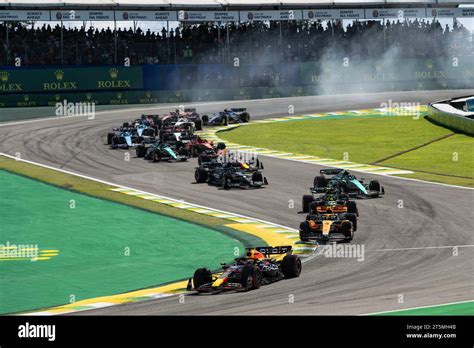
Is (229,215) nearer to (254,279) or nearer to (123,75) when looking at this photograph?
(254,279)

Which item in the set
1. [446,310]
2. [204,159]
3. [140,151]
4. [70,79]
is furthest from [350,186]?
[70,79]

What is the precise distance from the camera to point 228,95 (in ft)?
229

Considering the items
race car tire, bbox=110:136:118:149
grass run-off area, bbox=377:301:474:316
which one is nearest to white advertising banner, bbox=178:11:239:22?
race car tire, bbox=110:136:118:149

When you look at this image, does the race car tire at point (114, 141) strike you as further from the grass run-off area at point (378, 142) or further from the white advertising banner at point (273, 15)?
the white advertising banner at point (273, 15)

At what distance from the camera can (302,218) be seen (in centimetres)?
2894

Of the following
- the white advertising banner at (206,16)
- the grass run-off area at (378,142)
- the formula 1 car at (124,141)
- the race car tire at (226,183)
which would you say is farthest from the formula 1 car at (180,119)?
the white advertising banner at (206,16)

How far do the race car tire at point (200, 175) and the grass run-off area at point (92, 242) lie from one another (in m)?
3.55

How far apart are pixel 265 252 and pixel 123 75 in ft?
155

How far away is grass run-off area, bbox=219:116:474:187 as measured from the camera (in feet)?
133

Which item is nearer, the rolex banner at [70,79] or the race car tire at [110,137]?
the race car tire at [110,137]

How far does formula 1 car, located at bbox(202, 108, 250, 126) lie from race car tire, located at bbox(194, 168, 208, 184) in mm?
19211

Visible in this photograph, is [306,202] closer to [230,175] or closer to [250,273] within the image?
[230,175]

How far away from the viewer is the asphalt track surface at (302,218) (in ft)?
56.6
